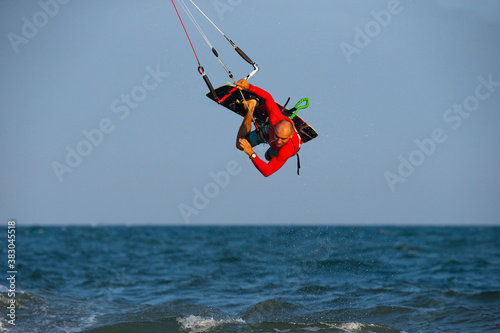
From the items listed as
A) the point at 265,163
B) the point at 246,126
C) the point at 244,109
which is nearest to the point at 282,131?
the point at 265,163

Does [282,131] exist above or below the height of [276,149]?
above

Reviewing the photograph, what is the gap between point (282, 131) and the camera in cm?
786

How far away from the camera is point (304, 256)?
774 inches

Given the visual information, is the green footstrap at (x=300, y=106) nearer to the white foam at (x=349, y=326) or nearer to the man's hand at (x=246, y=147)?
the man's hand at (x=246, y=147)

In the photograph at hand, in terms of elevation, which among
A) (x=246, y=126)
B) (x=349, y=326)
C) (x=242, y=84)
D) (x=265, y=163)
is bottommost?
(x=349, y=326)

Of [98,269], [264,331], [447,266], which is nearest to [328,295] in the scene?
[264,331]

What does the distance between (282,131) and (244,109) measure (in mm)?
1614

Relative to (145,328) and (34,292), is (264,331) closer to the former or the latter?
(145,328)

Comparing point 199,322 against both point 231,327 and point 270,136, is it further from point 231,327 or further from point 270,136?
point 270,136

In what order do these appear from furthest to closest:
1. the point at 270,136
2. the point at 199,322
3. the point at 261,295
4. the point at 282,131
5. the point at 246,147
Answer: the point at 261,295 → the point at 199,322 → the point at 270,136 → the point at 246,147 → the point at 282,131

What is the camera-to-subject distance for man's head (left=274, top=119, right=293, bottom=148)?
7859 mm

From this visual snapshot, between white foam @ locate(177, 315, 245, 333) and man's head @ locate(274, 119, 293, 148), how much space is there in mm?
3559

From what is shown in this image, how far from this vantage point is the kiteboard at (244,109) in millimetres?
9023

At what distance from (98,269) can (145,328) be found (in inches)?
392
